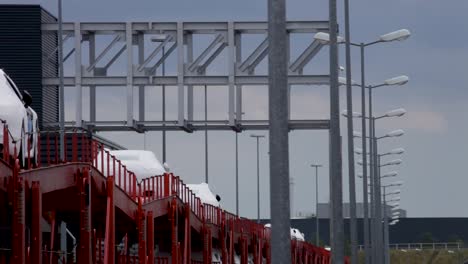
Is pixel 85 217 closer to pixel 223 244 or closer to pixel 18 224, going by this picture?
pixel 18 224

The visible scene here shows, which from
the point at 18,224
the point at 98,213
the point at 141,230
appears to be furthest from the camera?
the point at 141,230

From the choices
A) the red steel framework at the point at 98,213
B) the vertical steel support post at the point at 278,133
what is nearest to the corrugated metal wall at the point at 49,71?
the red steel framework at the point at 98,213

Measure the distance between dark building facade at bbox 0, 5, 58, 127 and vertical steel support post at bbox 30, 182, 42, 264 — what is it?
2562 centimetres

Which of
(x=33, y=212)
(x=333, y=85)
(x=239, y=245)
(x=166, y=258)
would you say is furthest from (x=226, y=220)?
(x=33, y=212)

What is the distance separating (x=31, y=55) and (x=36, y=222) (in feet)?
93.6

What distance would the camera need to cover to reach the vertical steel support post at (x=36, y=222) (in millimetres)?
30908

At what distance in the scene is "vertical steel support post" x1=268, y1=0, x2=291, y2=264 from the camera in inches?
933

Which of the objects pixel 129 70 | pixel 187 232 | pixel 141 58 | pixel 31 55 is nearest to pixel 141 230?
pixel 187 232

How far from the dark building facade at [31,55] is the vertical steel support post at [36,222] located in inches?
1008

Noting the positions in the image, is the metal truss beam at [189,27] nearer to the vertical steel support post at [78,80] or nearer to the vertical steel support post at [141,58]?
the vertical steel support post at [78,80]

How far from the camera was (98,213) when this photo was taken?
40500mm

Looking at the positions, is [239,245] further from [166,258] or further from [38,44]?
[166,258]

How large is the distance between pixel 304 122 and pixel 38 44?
34.4ft

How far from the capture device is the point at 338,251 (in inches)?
1692
